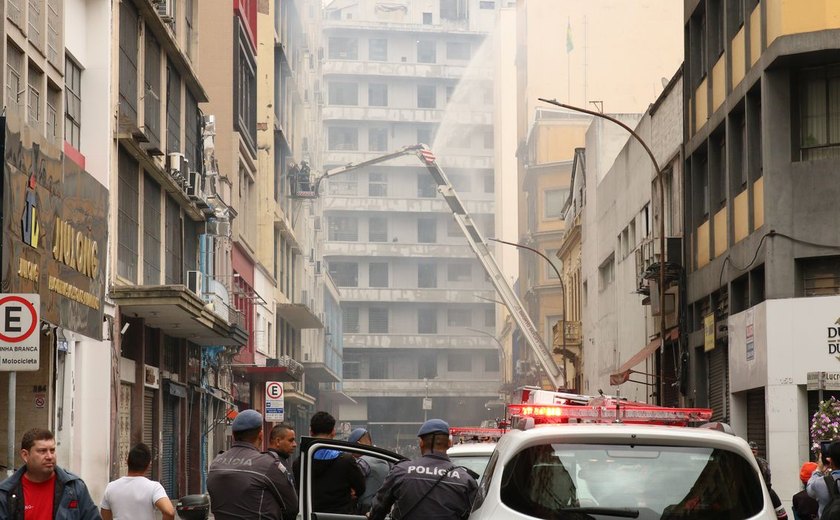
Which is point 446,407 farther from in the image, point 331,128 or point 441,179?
point 441,179

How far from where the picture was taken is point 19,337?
13727 mm

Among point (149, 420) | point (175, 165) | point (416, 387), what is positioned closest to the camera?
point (149, 420)

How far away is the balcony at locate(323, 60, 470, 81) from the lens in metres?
116

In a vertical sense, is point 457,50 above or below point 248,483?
above

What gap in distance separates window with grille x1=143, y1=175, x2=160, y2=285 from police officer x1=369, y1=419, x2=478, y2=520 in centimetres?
2227

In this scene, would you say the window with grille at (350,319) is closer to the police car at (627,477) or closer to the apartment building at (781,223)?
the apartment building at (781,223)

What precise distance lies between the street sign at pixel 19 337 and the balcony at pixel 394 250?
97.5 m

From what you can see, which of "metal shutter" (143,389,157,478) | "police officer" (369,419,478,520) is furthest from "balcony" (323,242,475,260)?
"police officer" (369,419,478,520)

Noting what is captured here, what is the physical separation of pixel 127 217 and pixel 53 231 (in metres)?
8.58

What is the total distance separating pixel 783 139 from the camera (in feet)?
84.1

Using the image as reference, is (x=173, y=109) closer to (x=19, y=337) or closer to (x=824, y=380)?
(x=824, y=380)

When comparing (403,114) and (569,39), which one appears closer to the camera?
(569,39)

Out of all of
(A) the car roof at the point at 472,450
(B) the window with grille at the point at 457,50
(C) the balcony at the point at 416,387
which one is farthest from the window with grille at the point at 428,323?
(A) the car roof at the point at 472,450

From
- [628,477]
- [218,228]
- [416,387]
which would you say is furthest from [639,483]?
[416,387]
